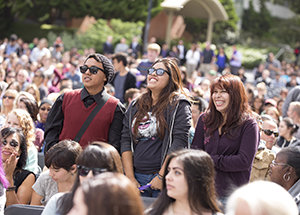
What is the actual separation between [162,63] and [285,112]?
4547 millimetres

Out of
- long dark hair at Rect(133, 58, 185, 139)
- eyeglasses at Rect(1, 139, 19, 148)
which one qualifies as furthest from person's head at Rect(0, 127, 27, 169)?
Result: long dark hair at Rect(133, 58, 185, 139)

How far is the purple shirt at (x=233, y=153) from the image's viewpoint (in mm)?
3631

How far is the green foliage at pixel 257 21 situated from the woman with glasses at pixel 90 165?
124ft

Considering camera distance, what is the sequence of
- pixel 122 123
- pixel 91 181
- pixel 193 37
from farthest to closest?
pixel 193 37 → pixel 122 123 → pixel 91 181

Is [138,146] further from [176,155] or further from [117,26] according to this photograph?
[117,26]

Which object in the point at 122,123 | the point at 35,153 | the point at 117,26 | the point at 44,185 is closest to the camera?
the point at 44,185

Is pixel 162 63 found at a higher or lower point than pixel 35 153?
higher

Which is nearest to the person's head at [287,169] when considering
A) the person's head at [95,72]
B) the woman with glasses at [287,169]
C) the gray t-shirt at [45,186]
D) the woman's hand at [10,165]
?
the woman with glasses at [287,169]

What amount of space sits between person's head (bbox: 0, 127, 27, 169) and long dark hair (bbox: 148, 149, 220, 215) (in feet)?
6.80

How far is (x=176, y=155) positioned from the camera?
2.94 meters

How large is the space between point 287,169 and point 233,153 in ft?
1.68

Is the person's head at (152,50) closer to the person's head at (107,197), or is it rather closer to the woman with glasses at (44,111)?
the woman with glasses at (44,111)

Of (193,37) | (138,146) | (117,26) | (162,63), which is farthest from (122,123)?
(193,37)

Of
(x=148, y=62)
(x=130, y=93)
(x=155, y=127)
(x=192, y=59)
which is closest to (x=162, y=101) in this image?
(x=155, y=127)
